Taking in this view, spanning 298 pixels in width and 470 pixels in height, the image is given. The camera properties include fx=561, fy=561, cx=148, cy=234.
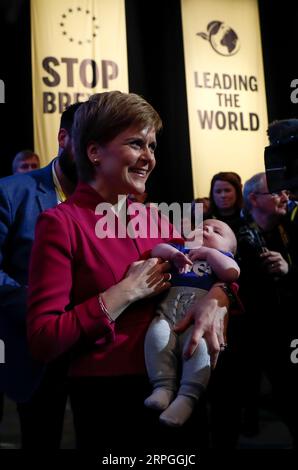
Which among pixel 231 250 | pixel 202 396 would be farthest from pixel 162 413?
pixel 231 250

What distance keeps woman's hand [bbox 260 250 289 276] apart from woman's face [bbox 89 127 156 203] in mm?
1456

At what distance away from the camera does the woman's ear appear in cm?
137

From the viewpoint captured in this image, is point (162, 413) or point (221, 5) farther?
point (221, 5)

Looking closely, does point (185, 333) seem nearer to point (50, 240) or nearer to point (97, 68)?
point (50, 240)

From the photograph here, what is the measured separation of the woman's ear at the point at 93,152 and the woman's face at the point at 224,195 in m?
2.29

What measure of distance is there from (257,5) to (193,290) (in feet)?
18.7

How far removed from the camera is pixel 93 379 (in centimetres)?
128

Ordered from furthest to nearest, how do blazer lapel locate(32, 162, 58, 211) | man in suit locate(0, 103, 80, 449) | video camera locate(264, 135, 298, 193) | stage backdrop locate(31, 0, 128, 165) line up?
stage backdrop locate(31, 0, 128, 165) < blazer lapel locate(32, 162, 58, 211) < man in suit locate(0, 103, 80, 449) < video camera locate(264, 135, 298, 193)

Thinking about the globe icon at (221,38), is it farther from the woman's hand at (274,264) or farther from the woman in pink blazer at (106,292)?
the woman in pink blazer at (106,292)

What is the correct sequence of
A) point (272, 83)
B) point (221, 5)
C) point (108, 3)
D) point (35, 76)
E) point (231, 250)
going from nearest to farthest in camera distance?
point (231, 250) < point (35, 76) < point (108, 3) < point (221, 5) < point (272, 83)

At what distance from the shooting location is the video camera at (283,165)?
1543 millimetres

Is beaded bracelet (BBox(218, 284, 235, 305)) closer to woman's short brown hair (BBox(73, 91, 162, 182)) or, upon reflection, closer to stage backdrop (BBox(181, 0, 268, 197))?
woman's short brown hair (BBox(73, 91, 162, 182))

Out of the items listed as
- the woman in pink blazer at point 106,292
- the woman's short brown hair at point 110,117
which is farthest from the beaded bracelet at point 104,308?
the woman's short brown hair at point 110,117

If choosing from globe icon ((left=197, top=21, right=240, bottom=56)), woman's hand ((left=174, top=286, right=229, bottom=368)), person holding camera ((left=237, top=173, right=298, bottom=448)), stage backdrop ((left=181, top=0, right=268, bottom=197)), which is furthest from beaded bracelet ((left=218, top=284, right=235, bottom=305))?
globe icon ((left=197, top=21, right=240, bottom=56))
